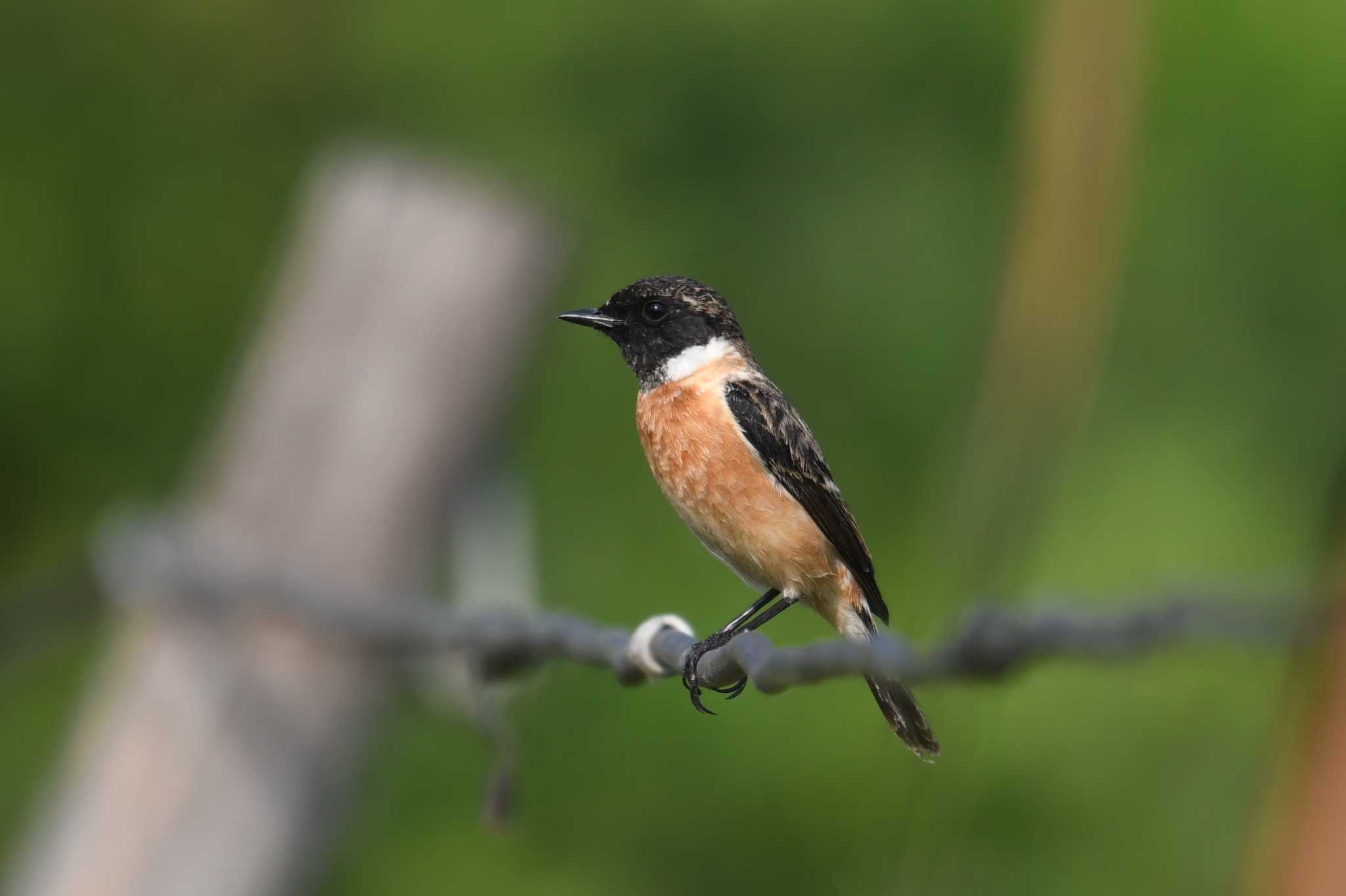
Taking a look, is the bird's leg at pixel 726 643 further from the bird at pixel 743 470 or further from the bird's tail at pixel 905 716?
the bird's tail at pixel 905 716

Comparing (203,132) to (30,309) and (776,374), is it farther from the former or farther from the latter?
(776,374)

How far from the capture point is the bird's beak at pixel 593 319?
3365 millimetres

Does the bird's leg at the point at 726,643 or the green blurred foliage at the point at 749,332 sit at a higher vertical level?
the bird's leg at the point at 726,643

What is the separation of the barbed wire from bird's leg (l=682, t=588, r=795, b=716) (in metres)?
0.15

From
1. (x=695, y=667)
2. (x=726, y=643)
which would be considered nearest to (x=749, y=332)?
(x=695, y=667)

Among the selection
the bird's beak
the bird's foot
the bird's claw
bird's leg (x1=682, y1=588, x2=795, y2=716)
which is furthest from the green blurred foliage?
the bird's claw

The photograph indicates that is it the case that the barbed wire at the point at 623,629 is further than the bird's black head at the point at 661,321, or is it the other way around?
the bird's black head at the point at 661,321

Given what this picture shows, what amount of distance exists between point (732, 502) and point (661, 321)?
18.3 inches

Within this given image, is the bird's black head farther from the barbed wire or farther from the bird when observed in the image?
the barbed wire

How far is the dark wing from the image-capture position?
313 centimetres

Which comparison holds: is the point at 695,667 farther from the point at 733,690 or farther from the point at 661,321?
the point at 661,321

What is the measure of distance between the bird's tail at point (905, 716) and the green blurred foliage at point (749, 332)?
7.36 feet

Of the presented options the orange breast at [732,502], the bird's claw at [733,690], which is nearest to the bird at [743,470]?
the orange breast at [732,502]

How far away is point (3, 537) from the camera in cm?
626
